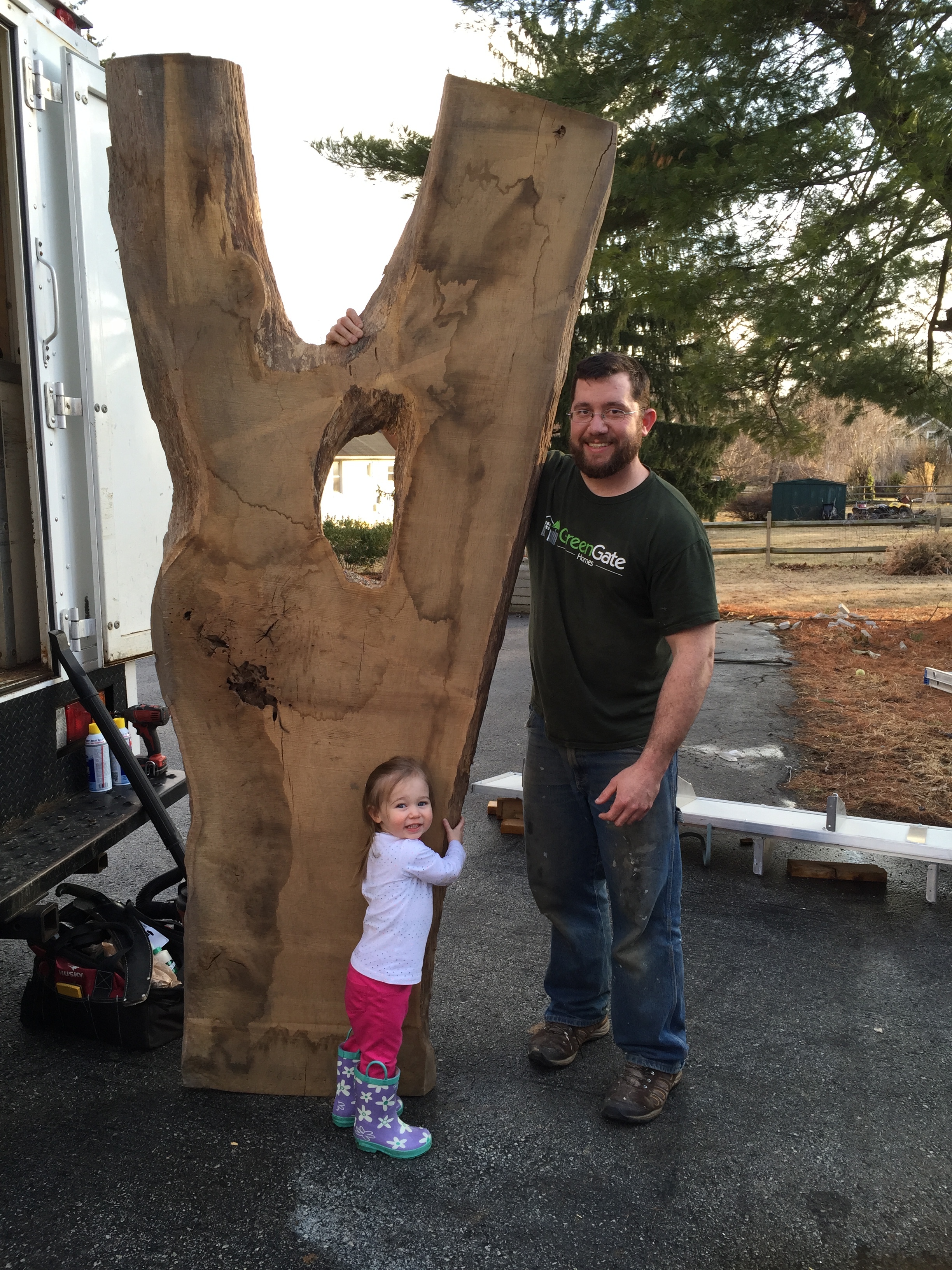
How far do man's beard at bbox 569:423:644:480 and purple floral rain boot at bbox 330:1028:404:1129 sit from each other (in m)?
1.60

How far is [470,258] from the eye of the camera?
271 cm

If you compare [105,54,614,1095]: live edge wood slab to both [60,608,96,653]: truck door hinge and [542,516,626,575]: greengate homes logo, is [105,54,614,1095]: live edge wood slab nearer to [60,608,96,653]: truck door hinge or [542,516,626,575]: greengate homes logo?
[542,516,626,575]: greengate homes logo

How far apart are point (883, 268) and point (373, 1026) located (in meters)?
8.98

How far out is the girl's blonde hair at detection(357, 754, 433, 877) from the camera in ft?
9.02

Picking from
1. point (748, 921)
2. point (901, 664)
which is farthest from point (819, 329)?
point (748, 921)

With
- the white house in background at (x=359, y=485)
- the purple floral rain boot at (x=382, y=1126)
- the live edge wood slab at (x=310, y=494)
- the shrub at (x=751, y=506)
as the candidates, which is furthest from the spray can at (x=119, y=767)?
the shrub at (x=751, y=506)

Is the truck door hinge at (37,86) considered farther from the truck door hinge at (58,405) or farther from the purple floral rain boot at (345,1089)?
the purple floral rain boot at (345,1089)

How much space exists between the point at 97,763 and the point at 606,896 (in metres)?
1.72

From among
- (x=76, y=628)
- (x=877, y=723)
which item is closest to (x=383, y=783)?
(x=76, y=628)

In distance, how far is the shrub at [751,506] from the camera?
3838cm

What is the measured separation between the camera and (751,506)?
3922cm

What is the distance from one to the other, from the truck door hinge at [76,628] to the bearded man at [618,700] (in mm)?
1348

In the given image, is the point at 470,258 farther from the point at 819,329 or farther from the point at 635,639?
the point at 819,329

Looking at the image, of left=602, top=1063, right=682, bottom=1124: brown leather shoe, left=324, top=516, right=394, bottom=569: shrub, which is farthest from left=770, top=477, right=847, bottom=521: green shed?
left=602, top=1063, right=682, bottom=1124: brown leather shoe
